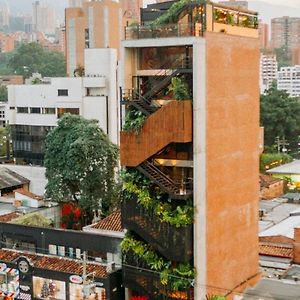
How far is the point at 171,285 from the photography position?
74.5 ft

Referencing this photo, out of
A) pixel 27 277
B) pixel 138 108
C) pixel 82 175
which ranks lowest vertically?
pixel 27 277

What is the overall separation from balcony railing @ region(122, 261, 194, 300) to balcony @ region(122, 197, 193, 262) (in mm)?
1062

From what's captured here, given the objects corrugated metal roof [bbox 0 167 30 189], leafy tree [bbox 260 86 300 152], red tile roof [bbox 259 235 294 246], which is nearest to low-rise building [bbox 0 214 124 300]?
red tile roof [bbox 259 235 294 246]

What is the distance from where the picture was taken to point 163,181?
74.4ft

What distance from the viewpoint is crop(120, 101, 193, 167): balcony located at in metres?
21.9

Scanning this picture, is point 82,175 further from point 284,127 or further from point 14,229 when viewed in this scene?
point 284,127

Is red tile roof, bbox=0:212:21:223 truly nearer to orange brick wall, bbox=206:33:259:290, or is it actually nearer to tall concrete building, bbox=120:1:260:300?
tall concrete building, bbox=120:1:260:300

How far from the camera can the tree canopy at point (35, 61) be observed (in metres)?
125

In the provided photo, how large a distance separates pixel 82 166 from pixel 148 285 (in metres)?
11.1

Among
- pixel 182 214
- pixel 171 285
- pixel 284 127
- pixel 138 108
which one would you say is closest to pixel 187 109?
pixel 138 108

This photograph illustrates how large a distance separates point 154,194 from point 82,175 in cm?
1100

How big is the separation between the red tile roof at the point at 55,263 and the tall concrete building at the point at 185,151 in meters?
1.79

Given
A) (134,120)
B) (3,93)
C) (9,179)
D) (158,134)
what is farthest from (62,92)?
(3,93)

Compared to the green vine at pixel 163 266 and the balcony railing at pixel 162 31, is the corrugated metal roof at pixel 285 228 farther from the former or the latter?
the balcony railing at pixel 162 31
